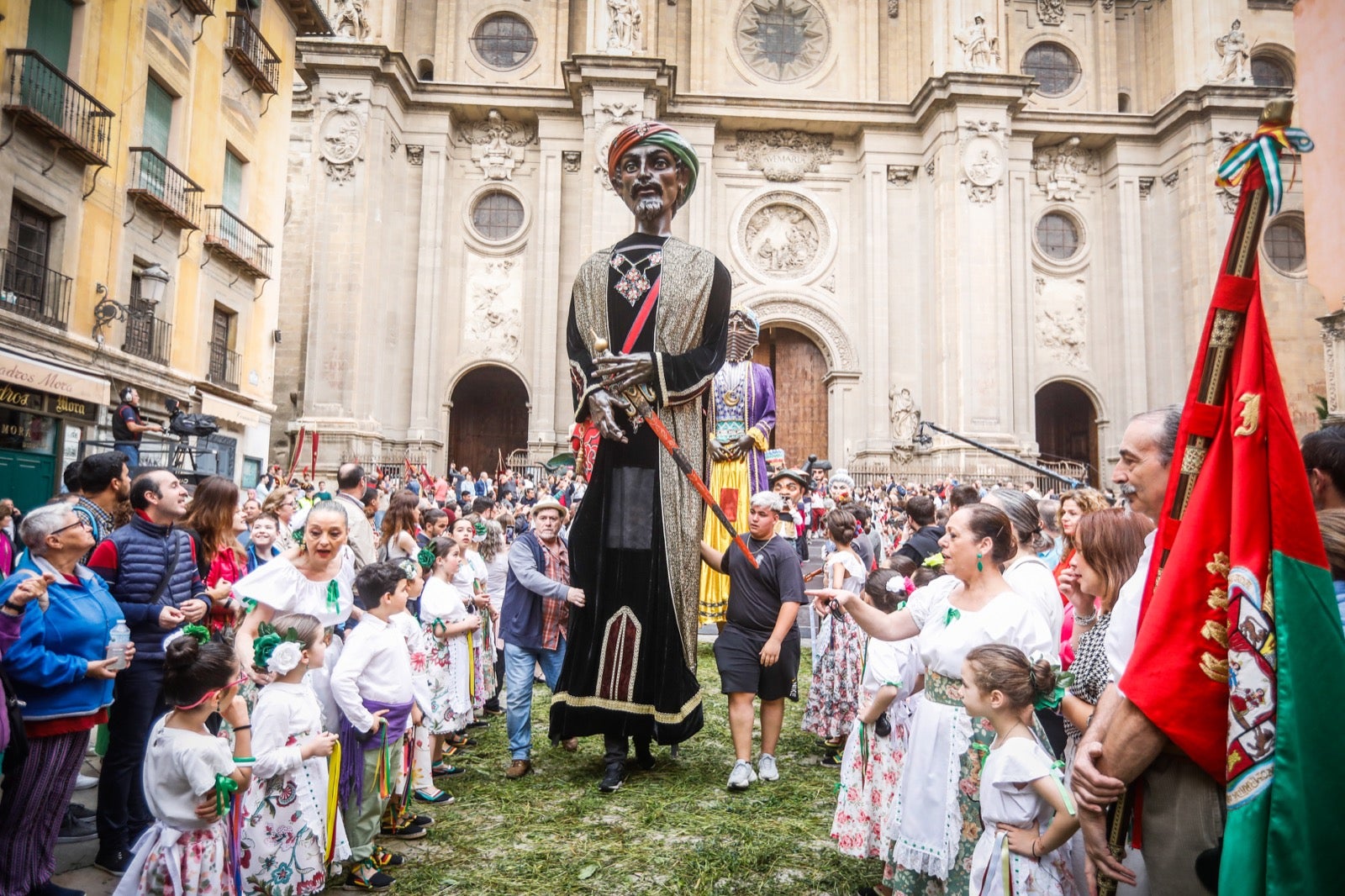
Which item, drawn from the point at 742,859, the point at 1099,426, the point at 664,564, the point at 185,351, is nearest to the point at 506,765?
the point at 664,564

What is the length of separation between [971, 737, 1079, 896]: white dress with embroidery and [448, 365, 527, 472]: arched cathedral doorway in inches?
926

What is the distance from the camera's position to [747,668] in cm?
509

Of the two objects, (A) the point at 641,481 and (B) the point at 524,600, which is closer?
(A) the point at 641,481

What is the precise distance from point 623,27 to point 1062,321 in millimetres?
15473

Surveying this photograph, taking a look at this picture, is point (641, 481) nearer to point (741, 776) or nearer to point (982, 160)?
point (741, 776)

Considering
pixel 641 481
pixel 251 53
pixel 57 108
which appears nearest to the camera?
pixel 641 481

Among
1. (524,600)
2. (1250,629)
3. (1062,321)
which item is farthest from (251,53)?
(1062,321)

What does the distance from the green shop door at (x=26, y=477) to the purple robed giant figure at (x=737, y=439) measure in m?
9.97

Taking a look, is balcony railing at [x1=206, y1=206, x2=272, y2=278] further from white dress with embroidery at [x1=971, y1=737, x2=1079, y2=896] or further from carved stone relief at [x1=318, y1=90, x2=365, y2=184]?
white dress with embroidery at [x1=971, y1=737, x2=1079, y2=896]

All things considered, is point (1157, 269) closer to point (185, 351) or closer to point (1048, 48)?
point (1048, 48)

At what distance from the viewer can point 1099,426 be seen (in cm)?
2538

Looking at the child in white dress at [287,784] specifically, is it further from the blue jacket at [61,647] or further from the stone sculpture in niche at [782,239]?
the stone sculpture in niche at [782,239]

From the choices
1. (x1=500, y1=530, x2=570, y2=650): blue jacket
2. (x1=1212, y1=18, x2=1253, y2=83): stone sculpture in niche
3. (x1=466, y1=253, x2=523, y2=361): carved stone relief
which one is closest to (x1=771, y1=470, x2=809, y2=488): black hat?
(x1=500, y1=530, x2=570, y2=650): blue jacket

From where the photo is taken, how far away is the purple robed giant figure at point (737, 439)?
23.2 feet
